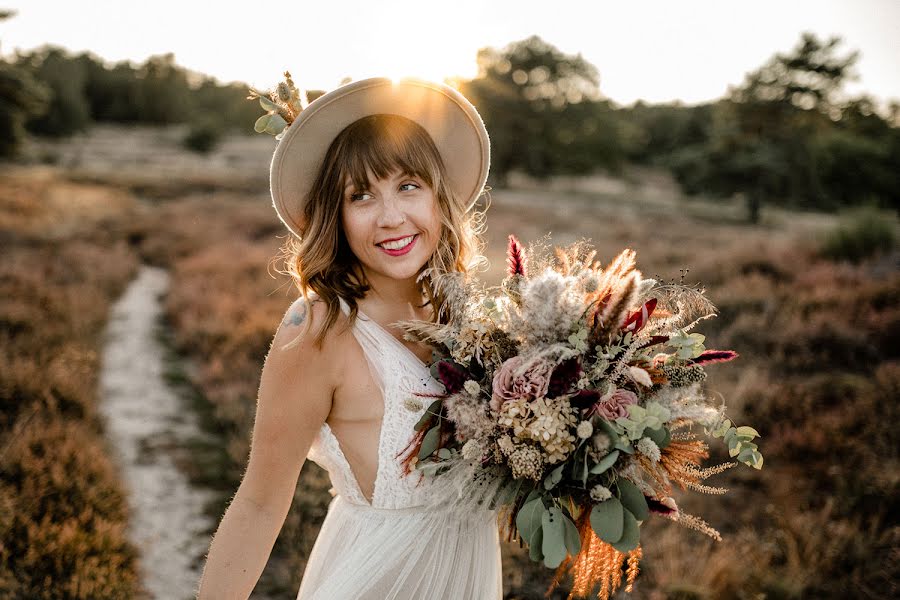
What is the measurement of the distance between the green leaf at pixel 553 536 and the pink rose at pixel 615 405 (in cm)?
27

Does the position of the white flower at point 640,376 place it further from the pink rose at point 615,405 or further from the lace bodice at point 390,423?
the lace bodice at point 390,423

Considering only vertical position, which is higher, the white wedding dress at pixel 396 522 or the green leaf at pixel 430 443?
the green leaf at pixel 430 443

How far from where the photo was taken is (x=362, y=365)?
1782 mm

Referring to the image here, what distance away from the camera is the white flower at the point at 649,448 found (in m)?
1.26

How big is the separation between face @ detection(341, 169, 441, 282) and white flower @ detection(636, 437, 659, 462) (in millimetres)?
937

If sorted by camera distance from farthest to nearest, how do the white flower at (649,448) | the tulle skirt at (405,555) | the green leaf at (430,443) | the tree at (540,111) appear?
the tree at (540,111) < the tulle skirt at (405,555) < the green leaf at (430,443) < the white flower at (649,448)

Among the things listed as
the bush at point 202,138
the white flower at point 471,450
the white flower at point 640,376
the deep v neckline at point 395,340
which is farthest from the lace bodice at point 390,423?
the bush at point 202,138

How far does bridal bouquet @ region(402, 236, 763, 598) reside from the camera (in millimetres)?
1326

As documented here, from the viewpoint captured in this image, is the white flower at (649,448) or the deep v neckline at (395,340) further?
the deep v neckline at (395,340)

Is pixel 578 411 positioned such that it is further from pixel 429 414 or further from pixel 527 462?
pixel 429 414

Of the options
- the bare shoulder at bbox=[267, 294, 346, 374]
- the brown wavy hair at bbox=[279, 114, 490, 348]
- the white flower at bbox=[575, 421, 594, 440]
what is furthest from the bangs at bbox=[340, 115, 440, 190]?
the white flower at bbox=[575, 421, 594, 440]

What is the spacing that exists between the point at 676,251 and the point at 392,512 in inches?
584

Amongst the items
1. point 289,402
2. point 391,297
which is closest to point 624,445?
point 289,402

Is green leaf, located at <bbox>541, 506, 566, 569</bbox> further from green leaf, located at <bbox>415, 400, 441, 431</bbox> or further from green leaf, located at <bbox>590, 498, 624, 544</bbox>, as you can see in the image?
green leaf, located at <bbox>415, 400, 441, 431</bbox>
